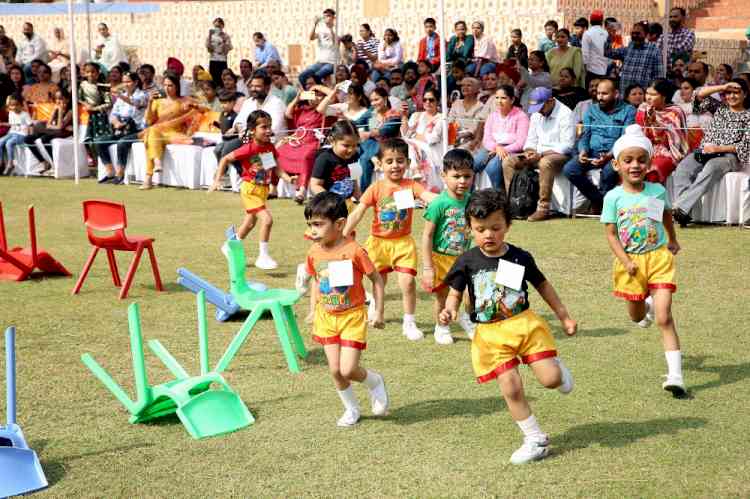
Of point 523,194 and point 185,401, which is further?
point 523,194

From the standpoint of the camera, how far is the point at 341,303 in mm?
5586

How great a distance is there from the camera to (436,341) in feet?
23.9

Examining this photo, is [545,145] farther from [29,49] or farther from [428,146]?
[29,49]

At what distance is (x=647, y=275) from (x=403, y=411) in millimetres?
1676

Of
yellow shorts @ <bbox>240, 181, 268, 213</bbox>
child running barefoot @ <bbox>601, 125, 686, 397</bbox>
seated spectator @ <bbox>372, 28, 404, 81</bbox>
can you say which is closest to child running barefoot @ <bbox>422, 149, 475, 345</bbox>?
child running barefoot @ <bbox>601, 125, 686, 397</bbox>

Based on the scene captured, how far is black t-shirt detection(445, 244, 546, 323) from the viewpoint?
5074mm

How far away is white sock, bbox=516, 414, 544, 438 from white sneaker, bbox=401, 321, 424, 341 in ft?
8.03

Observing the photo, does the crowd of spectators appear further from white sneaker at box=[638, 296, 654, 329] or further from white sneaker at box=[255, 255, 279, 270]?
white sneaker at box=[638, 296, 654, 329]

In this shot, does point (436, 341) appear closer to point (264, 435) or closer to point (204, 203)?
point (264, 435)

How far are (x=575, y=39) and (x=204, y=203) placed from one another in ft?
23.4

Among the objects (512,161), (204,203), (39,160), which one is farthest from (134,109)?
(512,161)

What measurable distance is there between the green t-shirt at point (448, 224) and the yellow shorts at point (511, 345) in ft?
7.00

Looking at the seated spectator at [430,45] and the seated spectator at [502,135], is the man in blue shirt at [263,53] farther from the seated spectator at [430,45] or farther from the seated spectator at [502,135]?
the seated spectator at [502,135]

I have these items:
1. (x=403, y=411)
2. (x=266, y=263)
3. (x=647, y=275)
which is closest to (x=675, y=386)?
(x=647, y=275)
